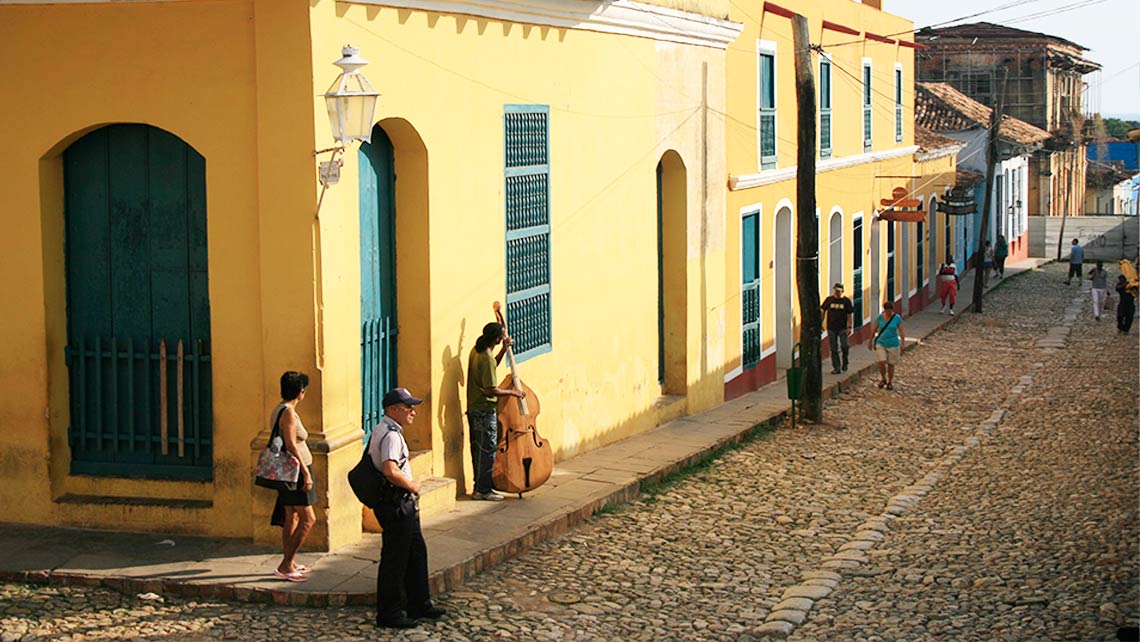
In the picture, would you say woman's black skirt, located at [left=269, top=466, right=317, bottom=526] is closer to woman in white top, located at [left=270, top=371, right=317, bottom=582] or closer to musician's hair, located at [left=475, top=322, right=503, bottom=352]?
woman in white top, located at [left=270, top=371, right=317, bottom=582]

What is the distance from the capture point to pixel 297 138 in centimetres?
886

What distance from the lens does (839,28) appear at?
23219 mm

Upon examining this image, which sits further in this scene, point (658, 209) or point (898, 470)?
point (658, 209)

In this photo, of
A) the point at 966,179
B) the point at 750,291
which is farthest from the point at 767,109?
the point at 966,179

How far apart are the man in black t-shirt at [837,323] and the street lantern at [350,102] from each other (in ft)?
42.5

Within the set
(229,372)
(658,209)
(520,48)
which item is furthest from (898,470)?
(229,372)

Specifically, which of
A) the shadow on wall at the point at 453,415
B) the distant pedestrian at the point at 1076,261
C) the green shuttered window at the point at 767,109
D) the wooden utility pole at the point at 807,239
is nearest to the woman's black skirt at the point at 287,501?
the shadow on wall at the point at 453,415

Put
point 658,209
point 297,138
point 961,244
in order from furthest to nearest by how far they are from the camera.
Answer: point 961,244 → point 658,209 → point 297,138

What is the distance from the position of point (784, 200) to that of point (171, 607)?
1348cm

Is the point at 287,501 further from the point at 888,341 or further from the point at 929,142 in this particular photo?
the point at 929,142

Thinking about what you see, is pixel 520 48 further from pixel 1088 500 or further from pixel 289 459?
pixel 1088 500

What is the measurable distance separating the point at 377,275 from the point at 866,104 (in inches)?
667

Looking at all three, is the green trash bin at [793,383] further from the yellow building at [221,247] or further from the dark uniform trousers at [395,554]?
the dark uniform trousers at [395,554]

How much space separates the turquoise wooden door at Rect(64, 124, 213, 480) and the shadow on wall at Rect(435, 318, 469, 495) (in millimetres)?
1852
